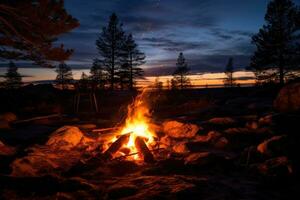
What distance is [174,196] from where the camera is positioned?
5.09 m

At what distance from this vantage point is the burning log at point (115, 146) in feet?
26.8

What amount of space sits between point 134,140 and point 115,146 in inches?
24.6

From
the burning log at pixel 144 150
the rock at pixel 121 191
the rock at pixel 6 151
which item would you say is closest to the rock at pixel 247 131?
the burning log at pixel 144 150

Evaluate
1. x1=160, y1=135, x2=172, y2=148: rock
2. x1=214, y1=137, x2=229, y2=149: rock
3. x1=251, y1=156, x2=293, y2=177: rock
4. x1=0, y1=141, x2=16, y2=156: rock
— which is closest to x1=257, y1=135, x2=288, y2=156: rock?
x1=251, y1=156, x2=293, y2=177: rock

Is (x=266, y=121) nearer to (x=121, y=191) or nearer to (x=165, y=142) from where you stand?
(x=165, y=142)

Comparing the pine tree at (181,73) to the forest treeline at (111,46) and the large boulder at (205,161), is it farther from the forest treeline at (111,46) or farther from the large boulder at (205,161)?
the large boulder at (205,161)

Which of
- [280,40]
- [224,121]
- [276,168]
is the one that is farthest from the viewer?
[280,40]

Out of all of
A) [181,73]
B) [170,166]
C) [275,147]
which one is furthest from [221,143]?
[181,73]

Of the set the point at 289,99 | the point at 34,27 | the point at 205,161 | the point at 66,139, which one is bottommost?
the point at 205,161

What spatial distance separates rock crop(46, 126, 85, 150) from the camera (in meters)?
9.57

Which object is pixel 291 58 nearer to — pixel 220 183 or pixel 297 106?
pixel 297 106

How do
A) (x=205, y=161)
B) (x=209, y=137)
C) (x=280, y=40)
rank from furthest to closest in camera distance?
(x=280, y=40), (x=209, y=137), (x=205, y=161)

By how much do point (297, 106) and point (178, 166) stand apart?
768cm

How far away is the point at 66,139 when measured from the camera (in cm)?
977
